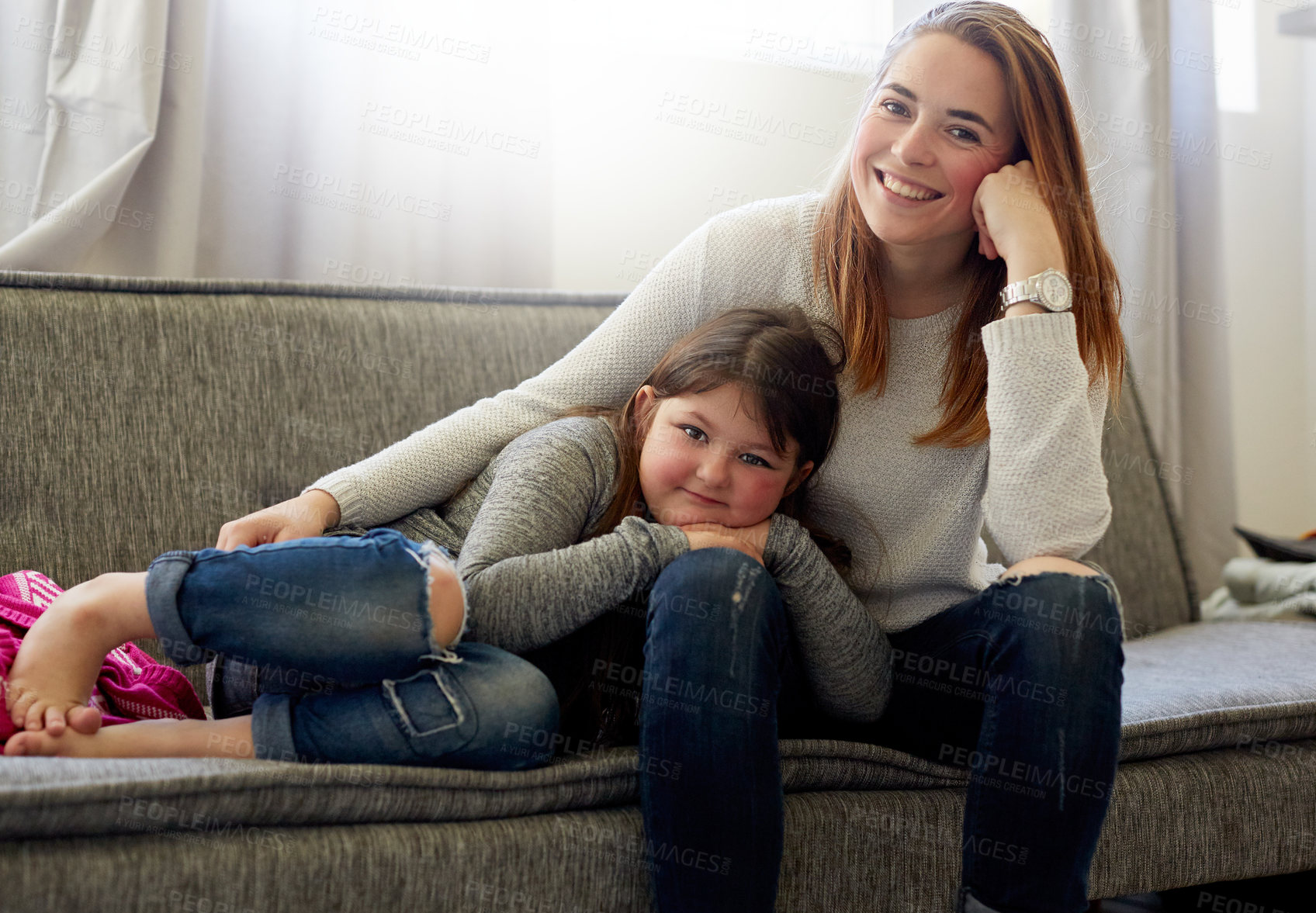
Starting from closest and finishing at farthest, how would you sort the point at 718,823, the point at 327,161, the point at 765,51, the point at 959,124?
the point at 718,823 → the point at 959,124 → the point at 327,161 → the point at 765,51

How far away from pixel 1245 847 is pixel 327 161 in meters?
1.54

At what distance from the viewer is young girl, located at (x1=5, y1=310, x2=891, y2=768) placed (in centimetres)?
91

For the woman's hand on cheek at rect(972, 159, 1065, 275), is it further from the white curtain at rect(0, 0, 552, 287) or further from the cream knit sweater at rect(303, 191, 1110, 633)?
the white curtain at rect(0, 0, 552, 287)

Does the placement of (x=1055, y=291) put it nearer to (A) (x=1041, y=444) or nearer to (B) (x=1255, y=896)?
(A) (x=1041, y=444)

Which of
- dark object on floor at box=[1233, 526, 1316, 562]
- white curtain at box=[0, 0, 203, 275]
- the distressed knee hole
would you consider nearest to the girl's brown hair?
Answer: the distressed knee hole

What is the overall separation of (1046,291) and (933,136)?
0.21 m

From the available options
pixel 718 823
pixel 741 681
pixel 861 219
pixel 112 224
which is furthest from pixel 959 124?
pixel 112 224

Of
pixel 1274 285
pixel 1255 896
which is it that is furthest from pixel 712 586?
pixel 1274 285

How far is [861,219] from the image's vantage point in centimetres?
124

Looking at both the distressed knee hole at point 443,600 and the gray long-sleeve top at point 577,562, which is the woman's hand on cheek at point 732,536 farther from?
the distressed knee hole at point 443,600

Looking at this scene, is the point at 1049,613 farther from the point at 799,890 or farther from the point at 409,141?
the point at 409,141

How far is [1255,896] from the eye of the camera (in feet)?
4.78

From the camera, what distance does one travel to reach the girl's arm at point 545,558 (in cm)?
98

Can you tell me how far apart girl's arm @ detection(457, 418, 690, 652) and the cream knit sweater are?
0.50 ft
